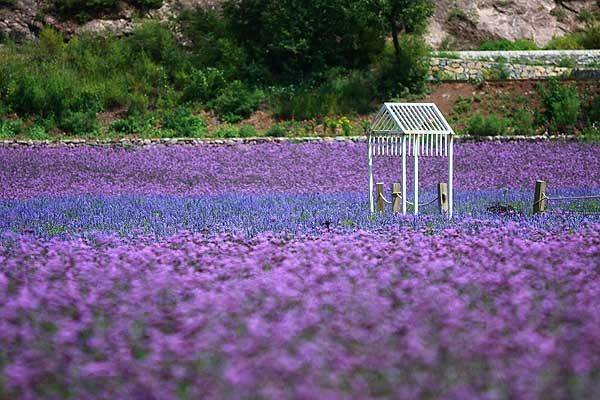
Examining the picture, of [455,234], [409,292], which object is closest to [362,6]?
[455,234]

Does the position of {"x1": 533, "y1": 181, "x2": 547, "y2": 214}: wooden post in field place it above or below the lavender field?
below

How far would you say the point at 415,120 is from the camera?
11.6 meters

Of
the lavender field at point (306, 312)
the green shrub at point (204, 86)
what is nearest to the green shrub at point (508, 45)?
the green shrub at point (204, 86)

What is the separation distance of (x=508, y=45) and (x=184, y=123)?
13026 millimetres

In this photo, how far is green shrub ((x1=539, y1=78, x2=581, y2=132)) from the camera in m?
21.0

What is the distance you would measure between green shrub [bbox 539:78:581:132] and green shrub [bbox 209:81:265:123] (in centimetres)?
725

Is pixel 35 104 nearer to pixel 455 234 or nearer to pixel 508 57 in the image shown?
pixel 508 57

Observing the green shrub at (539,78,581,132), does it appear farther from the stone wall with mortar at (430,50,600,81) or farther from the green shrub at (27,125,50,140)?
the green shrub at (27,125,50,140)

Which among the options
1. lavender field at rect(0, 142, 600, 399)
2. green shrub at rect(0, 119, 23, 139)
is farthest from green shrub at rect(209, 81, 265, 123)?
lavender field at rect(0, 142, 600, 399)

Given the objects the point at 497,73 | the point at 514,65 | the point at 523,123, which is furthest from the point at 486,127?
the point at 514,65

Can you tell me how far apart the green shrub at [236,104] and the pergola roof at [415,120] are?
35.8ft

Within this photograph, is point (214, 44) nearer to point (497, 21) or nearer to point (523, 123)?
point (523, 123)

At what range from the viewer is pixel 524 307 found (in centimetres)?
345

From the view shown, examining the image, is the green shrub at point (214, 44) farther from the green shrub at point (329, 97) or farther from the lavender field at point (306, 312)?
the lavender field at point (306, 312)
